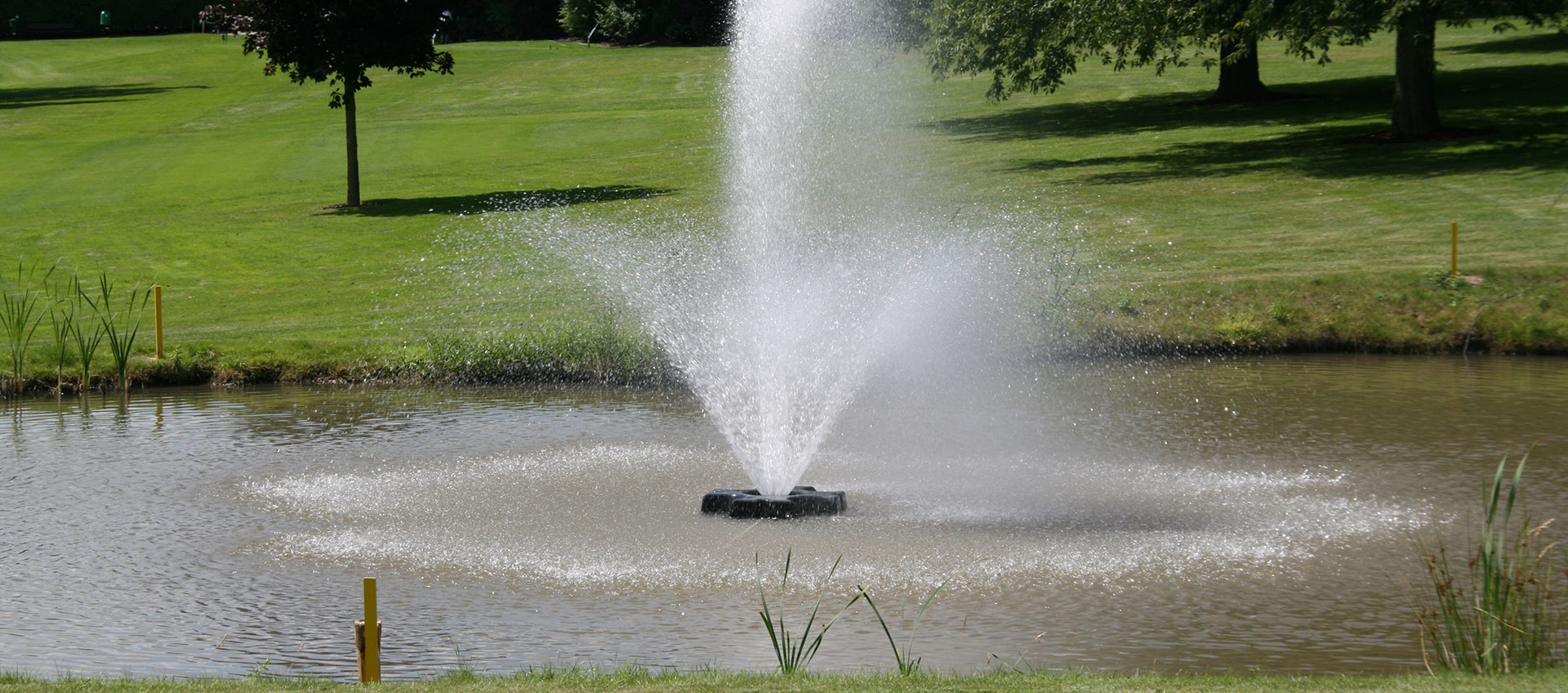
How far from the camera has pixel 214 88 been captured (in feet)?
206

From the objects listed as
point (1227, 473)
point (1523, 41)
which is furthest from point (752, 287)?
point (1523, 41)

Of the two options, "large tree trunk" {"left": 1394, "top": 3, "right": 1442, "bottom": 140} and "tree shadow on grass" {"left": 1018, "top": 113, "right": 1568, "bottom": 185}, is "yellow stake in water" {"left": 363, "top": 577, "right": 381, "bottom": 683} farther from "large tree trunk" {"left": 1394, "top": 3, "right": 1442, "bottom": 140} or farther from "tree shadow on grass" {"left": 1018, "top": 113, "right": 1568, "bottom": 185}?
"large tree trunk" {"left": 1394, "top": 3, "right": 1442, "bottom": 140}

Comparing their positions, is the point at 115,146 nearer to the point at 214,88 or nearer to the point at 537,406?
the point at 214,88

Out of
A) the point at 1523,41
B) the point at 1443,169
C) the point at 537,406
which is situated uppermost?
the point at 1523,41

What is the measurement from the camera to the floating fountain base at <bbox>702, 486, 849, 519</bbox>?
1091cm

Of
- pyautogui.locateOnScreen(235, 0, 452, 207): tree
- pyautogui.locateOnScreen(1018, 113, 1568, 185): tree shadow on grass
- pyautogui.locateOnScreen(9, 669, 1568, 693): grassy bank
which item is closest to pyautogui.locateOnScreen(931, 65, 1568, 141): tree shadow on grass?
pyautogui.locateOnScreen(1018, 113, 1568, 185): tree shadow on grass

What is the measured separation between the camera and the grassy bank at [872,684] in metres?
6.31

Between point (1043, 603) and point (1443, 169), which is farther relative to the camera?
point (1443, 169)

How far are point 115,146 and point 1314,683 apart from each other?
4216 centimetres

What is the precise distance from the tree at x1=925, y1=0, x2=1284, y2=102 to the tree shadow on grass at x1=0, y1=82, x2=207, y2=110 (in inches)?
1340

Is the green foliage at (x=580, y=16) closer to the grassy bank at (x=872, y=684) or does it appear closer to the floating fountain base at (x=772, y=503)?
the floating fountain base at (x=772, y=503)

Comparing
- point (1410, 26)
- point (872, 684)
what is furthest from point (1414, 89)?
point (872, 684)

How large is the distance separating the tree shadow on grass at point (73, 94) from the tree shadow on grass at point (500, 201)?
30018mm

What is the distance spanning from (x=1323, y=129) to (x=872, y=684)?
1190 inches
